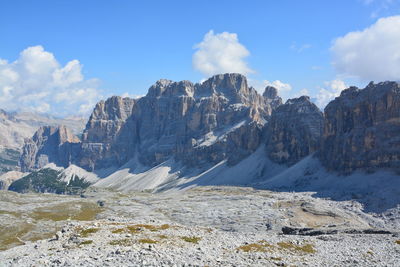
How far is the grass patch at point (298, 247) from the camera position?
56197 millimetres

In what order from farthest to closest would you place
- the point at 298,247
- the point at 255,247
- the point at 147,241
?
the point at 298,247
the point at 255,247
the point at 147,241

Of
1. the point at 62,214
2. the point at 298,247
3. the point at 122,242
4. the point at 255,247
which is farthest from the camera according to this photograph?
the point at 62,214

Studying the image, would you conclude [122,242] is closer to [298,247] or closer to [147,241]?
[147,241]

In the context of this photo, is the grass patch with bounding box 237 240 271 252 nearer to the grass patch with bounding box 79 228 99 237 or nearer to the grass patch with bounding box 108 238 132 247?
the grass patch with bounding box 108 238 132 247

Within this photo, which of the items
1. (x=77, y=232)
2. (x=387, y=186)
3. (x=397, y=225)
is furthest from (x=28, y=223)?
(x=387, y=186)

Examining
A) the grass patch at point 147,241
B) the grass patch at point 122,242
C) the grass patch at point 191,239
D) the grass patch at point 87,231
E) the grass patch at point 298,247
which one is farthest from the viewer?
the grass patch at point 87,231

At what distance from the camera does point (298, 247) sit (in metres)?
58.2

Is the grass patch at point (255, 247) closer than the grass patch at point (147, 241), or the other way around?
the grass patch at point (147, 241)

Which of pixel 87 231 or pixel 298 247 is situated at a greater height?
pixel 87 231

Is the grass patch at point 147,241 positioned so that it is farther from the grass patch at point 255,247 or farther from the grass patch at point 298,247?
the grass patch at point 298,247

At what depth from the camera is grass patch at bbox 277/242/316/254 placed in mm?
56197

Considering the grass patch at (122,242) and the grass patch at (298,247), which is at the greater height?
the grass patch at (122,242)

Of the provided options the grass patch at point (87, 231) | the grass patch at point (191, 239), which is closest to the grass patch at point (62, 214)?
the grass patch at point (87, 231)

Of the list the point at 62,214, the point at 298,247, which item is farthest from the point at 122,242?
the point at 62,214
